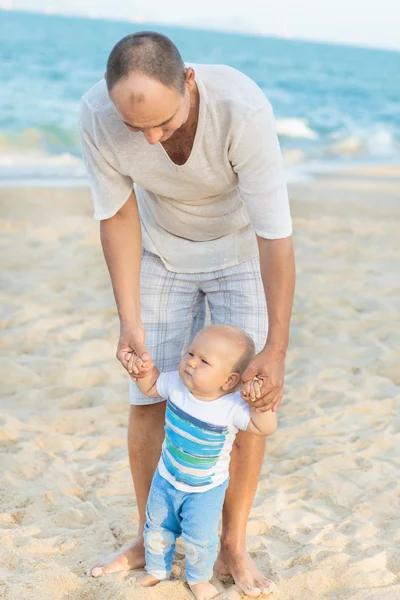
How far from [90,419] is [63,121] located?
1305 cm

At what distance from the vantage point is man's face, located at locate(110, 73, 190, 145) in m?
2.16

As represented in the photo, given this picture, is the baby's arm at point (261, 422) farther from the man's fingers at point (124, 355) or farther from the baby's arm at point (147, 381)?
the man's fingers at point (124, 355)

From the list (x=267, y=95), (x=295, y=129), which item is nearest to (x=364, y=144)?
(x=295, y=129)

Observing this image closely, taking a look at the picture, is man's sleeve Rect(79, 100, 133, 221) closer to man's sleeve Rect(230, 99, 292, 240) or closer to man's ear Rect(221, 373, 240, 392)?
man's sleeve Rect(230, 99, 292, 240)

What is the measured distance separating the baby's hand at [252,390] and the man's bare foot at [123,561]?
0.81m

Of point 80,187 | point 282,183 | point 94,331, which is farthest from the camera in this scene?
point 80,187

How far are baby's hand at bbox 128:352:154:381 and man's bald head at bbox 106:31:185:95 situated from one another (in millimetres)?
904

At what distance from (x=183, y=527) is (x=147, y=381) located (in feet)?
1.62

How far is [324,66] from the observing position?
45.8 meters

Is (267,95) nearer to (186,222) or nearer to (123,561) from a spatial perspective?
(186,222)

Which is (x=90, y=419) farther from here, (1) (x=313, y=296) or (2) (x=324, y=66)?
(2) (x=324, y=66)

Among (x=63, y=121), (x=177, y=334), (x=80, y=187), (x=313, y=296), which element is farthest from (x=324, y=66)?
(x=177, y=334)

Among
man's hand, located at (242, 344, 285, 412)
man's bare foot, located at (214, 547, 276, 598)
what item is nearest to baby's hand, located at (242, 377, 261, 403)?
man's hand, located at (242, 344, 285, 412)

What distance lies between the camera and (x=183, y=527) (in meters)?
2.58
